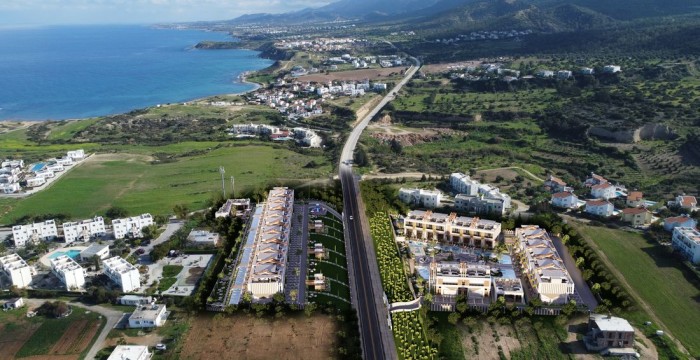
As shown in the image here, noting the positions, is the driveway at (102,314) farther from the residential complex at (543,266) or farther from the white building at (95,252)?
the residential complex at (543,266)

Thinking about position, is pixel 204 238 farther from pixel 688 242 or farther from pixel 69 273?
pixel 688 242

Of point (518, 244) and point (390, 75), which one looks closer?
point (518, 244)

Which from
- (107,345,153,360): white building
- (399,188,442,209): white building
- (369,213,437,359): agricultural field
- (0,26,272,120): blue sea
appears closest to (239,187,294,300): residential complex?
(369,213,437,359): agricultural field

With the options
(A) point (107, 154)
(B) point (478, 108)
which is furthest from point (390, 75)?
(A) point (107, 154)

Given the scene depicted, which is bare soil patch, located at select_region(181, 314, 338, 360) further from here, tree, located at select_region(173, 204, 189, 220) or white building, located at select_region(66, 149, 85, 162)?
white building, located at select_region(66, 149, 85, 162)

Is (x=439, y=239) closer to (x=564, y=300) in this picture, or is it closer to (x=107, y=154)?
(x=564, y=300)

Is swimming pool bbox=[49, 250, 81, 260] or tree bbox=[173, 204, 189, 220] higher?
tree bbox=[173, 204, 189, 220]

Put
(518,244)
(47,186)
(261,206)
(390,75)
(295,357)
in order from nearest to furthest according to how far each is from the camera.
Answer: (295,357), (518,244), (261,206), (47,186), (390,75)
